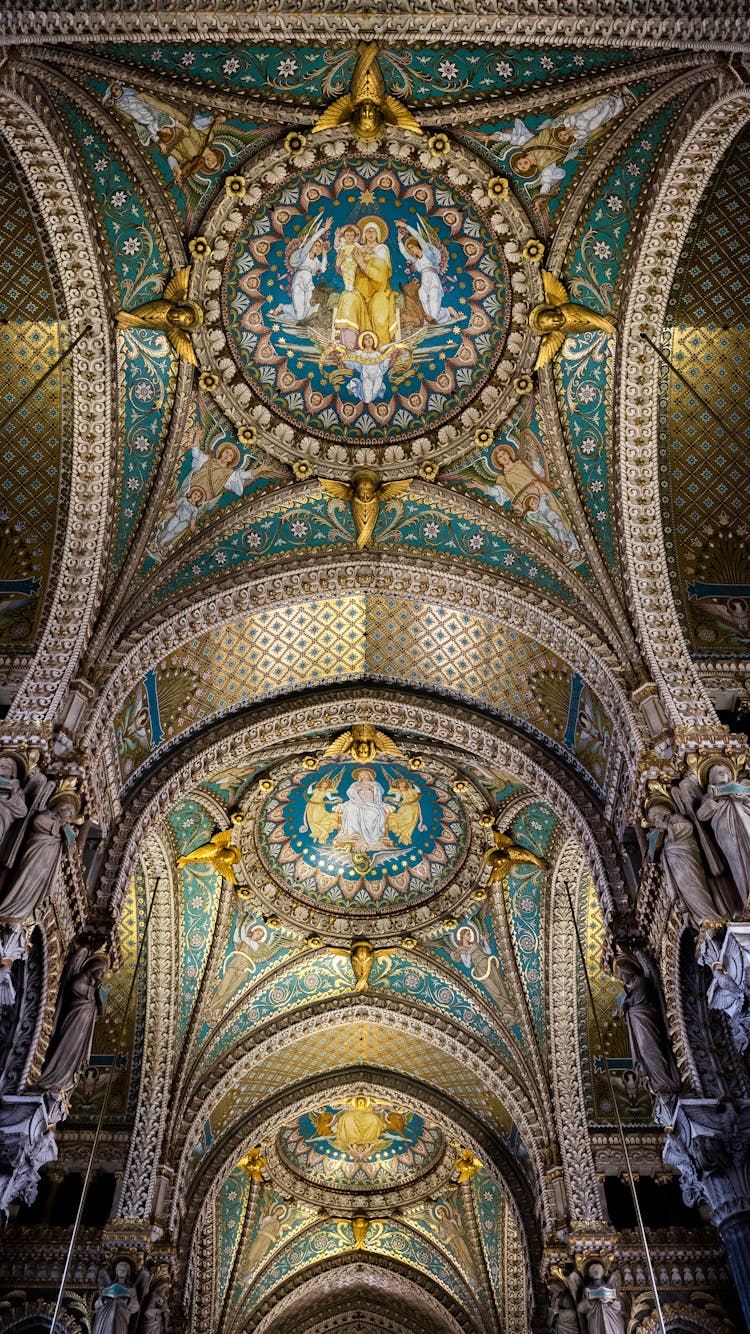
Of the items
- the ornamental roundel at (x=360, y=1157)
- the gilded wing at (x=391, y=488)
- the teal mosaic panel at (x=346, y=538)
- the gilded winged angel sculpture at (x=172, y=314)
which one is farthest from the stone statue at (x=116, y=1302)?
the gilded winged angel sculpture at (x=172, y=314)

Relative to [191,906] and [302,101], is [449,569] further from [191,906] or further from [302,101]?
[191,906]

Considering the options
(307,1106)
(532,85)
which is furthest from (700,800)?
(307,1106)

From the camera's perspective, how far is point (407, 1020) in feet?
57.6

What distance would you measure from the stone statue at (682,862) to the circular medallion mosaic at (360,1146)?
11803mm

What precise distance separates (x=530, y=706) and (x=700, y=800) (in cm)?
356

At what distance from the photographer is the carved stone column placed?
8.27m

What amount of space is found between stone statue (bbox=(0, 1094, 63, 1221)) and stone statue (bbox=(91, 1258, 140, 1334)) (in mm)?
5632

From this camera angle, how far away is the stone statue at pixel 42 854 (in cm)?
873

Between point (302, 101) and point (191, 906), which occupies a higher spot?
point (302, 101)

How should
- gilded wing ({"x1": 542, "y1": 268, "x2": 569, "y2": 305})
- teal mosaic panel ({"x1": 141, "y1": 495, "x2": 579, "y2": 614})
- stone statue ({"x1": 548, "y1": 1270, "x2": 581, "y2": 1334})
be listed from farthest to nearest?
1. stone statue ({"x1": 548, "y1": 1270, "x2": 581, "y2": 1334})
2. teal mosaic panel ({"x1": 141, "y1": 495, "x2": 579, "y2": 614})
3. gilded wing ({"x1": 542, "y1": 268, "x2": 569, "y2": 305})

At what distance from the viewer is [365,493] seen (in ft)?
41.1

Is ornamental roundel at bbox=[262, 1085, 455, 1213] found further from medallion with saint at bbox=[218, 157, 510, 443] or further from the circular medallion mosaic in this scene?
medallion with saint at bbox=[218, 157, 510, 443]

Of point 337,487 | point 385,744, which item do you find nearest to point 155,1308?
point 385,744

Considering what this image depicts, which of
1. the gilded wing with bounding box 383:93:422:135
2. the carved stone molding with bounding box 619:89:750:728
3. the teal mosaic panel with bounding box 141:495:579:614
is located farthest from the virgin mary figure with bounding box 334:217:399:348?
the carved stone molding with bounding box 619:89:750:728
